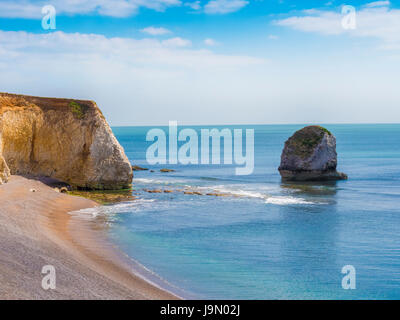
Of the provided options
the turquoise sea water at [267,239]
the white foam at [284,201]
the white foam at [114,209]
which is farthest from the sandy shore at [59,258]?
the white foam at [284,201]

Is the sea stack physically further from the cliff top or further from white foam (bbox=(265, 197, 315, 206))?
the cliff top

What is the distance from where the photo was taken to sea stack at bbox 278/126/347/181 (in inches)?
2447

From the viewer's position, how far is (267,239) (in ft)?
96.6

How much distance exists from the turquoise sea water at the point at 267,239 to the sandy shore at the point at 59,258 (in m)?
1.74

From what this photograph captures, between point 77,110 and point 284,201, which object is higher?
point 77,110

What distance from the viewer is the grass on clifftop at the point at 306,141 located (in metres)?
62.2

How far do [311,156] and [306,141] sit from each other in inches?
103

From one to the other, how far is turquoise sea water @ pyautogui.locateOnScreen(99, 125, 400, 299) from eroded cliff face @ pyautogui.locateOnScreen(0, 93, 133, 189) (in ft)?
19.4

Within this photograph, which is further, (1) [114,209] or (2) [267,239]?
(1) [114,209]

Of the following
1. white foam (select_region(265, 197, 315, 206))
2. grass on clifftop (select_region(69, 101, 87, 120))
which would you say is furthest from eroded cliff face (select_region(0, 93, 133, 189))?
white foam (select_region(265, 197, 315, 206))

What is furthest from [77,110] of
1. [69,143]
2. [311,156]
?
[311,156]

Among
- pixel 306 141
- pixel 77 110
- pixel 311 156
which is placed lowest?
pixel 311 156

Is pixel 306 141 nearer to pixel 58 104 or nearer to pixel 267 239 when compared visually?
A: pixel 58 104
